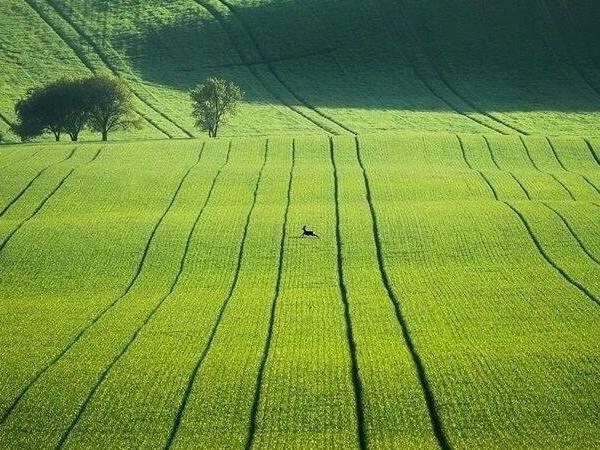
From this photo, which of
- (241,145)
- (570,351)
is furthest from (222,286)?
(241,145)

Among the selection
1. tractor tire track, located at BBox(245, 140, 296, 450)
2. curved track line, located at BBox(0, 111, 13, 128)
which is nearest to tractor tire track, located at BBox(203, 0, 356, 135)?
curved track line, located at BBox(0, 111, 13, 128)

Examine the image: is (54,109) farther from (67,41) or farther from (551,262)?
(551,262)

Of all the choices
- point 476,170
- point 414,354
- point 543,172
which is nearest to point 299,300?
point 414,354

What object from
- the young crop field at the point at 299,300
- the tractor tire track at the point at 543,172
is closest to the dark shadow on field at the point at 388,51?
the tractor tire track at the point at 543,172

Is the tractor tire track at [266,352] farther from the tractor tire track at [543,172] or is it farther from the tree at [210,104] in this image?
the tree at [210,104]

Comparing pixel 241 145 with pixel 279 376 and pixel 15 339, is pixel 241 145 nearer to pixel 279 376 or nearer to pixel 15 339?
pixel 15 339

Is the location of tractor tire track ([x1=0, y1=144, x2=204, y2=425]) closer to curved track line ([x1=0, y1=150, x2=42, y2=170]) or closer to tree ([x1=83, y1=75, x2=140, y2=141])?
curved track line ([x1=0, y1=150, x2=42, y2=170])
